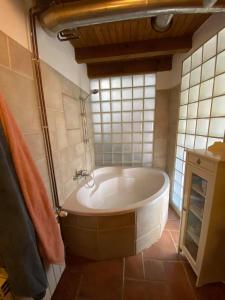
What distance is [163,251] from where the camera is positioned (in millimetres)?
1472

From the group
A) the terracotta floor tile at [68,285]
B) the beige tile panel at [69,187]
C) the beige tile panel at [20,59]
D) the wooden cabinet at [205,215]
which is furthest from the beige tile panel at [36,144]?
the wooden cabinet at [205,215]

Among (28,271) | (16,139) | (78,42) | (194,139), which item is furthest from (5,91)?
(194,139)

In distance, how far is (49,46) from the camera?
1254 millimetres

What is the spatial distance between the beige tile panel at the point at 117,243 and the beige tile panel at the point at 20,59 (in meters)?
1.44

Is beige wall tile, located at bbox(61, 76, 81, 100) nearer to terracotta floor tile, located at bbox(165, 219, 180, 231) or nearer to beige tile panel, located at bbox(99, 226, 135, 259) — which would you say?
beige tile panel, located at bbox(99, 226, 135, 259)

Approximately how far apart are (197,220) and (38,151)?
1.47 metres

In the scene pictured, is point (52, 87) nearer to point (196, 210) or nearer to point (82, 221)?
point (82, 221)

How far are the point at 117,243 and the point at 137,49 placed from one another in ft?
7.39

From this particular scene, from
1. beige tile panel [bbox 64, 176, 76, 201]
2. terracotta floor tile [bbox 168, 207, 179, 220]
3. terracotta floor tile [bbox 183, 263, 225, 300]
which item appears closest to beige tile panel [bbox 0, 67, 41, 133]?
beige tile panel [bbox 64, 176, 76, 201]

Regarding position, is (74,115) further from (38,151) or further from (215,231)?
(215,231)

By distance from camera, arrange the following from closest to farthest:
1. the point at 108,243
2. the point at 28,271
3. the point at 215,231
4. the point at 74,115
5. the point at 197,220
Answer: the point at 28,271 < the point at 215,231 < the point at 197,220 < the point at 108,243 < the point at 74,115

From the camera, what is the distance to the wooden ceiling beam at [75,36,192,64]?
1.67 meters

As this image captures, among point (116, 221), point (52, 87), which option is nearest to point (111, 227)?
point (116, 221)

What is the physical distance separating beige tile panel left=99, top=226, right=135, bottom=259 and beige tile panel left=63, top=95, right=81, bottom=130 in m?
1.19
